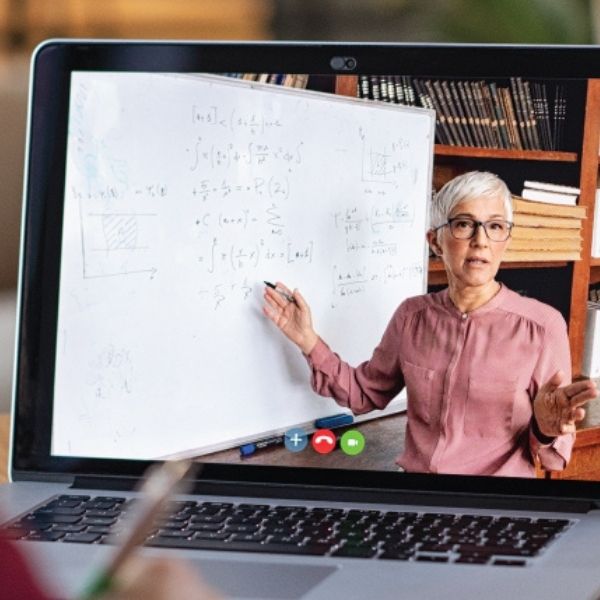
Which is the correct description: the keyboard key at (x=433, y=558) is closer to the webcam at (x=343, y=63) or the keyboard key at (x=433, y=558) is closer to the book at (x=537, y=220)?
the book at (x=537, y=220)

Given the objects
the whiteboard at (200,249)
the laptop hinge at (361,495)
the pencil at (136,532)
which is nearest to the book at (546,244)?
Result: the whiteboard at (200,249)

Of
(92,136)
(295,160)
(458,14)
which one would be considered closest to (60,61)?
(92,136)

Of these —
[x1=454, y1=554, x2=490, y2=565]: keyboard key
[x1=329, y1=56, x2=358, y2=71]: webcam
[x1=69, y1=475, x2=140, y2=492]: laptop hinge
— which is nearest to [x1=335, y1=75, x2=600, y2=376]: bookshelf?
[x1=329, y1=56, x2=358, y2=71]: webcam

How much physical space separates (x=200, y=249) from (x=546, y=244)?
0.30 m

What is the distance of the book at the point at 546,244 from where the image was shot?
0.88 metres

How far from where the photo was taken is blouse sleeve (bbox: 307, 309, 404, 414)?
90cm

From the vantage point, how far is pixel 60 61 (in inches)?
38.3

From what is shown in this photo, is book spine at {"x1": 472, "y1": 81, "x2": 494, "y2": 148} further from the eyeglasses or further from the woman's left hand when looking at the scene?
the woman's left hand

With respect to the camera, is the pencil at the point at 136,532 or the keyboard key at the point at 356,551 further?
the keyboard key at the point at 356,551

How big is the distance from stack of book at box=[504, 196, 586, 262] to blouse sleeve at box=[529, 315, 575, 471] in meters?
0.06

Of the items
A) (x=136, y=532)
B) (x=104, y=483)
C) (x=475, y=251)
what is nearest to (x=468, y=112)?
(x=475, y=251)

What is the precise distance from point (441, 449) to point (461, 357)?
77 millimetres

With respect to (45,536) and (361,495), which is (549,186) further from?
(45,536)

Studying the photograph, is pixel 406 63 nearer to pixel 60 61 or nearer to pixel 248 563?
pixel 60 61
